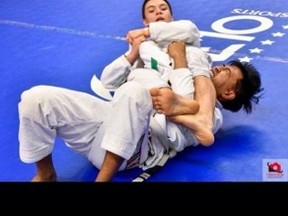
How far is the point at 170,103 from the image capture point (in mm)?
1740

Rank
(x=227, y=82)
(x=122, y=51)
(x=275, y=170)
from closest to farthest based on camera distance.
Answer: (x=275, y=170), (x=227, y=82), (x=122, y=51)

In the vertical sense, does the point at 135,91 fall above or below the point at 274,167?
above

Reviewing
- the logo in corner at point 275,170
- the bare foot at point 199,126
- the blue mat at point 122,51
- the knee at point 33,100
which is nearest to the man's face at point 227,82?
the blue mat at point 122,51

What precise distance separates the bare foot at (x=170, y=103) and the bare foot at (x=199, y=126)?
0.08ft

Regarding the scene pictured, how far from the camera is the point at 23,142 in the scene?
5.27ft

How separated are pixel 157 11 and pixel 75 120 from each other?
0.74m

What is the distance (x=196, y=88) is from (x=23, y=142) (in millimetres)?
638

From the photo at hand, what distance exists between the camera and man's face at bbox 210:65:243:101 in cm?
198

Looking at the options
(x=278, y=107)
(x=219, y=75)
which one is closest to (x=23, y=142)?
(x=219, y=75)

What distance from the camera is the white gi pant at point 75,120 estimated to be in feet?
5.17

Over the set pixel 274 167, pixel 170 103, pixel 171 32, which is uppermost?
pixel 171 32

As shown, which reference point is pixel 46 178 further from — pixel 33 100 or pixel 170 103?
pixel 170 103

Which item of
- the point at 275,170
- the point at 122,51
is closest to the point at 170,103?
the point at 275,170
